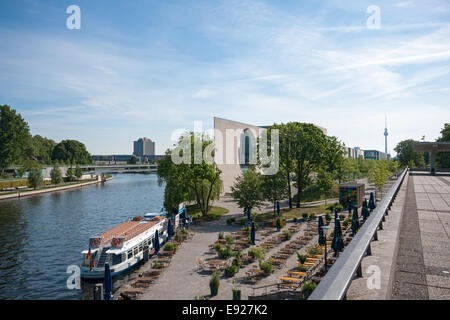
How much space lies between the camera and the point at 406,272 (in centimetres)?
510

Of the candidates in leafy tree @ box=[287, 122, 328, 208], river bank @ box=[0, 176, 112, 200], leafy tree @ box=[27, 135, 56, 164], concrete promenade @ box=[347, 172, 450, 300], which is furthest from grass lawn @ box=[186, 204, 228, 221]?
leafy tree @ box=[27, 135, 56, 164]

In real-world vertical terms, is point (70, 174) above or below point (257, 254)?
above

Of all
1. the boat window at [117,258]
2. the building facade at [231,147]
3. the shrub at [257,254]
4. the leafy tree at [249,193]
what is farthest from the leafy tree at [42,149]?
the shrub at [257,254]

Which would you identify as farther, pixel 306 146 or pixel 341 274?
pixel 306 146

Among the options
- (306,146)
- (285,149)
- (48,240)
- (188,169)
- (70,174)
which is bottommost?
(48,240)

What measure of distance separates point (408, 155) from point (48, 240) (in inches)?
4571

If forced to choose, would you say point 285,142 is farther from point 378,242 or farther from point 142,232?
point 378,242

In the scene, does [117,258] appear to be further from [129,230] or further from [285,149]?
A: [285,149]

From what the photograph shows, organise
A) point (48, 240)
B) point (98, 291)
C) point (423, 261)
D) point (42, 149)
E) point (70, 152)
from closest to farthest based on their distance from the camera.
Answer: point (423, 261) < point (98, 291) < point (48, 240) < point (42, 149) < point (70, 152)

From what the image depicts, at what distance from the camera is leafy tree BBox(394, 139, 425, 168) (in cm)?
10806

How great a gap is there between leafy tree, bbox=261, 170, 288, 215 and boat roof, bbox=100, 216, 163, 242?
13.7 m

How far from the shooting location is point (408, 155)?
111125mm

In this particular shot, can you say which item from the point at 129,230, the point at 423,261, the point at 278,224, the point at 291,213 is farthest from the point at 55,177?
the point at 423,261

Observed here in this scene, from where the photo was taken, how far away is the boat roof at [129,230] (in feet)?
80.7
